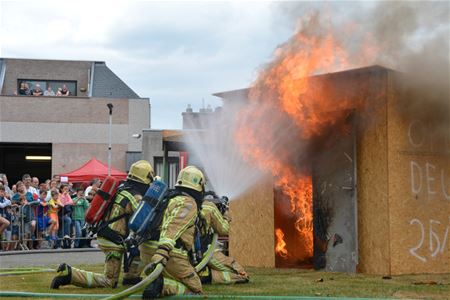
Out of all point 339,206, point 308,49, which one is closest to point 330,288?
point 339,206

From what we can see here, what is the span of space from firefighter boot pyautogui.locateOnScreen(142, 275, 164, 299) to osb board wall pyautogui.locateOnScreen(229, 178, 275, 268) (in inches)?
180

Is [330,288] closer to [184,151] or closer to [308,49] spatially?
[308,49]

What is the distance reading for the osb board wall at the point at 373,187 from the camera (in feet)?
34.4

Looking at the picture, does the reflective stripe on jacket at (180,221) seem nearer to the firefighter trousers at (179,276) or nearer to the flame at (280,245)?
the firefighter trousers at (179,276)

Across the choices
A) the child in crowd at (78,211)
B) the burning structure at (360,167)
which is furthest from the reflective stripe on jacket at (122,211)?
the child in crowd at (78,211)

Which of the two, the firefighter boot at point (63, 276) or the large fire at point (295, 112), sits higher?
the large fire at point (295, 112)

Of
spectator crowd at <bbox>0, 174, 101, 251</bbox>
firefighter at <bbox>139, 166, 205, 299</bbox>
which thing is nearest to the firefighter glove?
firefighter at <bbox>139, 166, 205, 299</bbox>

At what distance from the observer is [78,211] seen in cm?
1773

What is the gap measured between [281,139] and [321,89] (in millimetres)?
1141

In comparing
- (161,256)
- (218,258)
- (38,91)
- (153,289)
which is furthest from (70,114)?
(161,256)

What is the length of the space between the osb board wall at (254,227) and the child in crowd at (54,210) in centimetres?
618

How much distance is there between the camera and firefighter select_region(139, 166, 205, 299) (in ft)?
26.3

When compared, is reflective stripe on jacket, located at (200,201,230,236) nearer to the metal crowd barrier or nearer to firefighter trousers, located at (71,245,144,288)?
firefighter trousers, located at (71,245,144,288)

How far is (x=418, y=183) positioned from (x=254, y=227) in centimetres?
316
